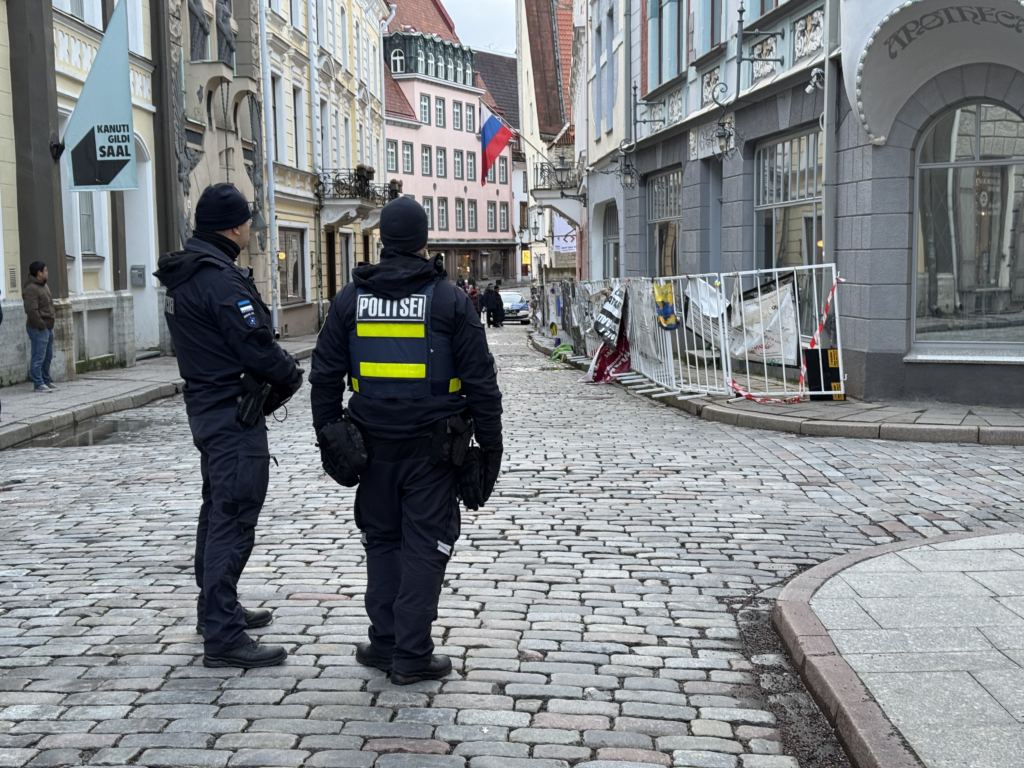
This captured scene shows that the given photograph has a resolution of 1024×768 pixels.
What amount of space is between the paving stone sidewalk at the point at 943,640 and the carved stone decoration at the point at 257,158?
2430 cm

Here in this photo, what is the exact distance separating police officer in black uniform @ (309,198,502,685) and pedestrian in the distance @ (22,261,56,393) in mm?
11925

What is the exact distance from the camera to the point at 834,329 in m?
13.3

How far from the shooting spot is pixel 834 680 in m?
4.14

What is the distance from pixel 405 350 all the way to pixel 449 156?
7203 centimetres

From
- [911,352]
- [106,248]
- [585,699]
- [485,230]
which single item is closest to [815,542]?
[585,699]

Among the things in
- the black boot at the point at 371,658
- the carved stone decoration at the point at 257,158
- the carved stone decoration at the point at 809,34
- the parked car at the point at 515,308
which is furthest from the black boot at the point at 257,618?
the parked car at the point at 515,308

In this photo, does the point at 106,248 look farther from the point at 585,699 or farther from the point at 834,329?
the point at 585,699

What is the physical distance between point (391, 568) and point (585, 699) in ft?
2.97

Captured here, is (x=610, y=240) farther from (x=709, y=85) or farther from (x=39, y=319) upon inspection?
(x=39, y=319)

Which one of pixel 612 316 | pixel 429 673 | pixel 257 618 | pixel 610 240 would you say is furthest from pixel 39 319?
pixel 610 240

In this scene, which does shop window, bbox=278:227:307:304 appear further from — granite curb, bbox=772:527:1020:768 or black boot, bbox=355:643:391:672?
black boot, bbox=355:643:391:672

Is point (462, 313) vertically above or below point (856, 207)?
below

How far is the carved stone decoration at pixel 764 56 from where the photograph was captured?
603 inches

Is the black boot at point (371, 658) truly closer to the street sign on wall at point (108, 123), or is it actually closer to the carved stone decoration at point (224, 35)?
the street sign on wall at point (108, 123)
